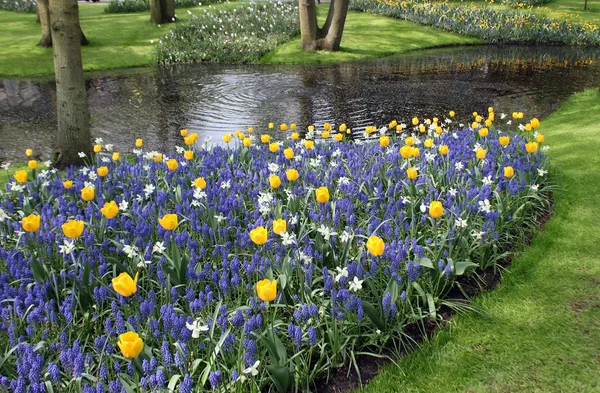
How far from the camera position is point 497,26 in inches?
941

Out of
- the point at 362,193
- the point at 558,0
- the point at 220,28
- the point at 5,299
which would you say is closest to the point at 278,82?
the point at 220,28

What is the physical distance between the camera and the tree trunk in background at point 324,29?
18.5 meters

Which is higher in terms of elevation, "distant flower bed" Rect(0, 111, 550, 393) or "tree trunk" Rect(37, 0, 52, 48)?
"tree trunk" Rect(37, 0, 52, 48)

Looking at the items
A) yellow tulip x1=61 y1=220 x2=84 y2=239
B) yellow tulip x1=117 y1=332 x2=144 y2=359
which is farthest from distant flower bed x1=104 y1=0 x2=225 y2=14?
yellow tulip x1=117 y1=332 x2=144 y2=359

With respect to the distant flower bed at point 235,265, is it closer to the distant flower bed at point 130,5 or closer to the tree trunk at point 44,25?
the tree trunk at point 44,25

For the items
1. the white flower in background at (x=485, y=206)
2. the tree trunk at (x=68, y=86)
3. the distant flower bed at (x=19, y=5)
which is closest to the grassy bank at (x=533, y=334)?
the white flower in background at (x=485, y=206)

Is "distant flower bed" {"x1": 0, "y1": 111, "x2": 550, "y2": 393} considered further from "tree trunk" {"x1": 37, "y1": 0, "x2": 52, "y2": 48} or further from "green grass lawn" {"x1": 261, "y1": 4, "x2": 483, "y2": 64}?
"tree trunk" {"x1": 37, "y1": 0, "x2": 52, "y2": 48}

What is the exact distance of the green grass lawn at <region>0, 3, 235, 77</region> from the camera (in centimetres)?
1752

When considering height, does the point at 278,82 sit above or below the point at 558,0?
below

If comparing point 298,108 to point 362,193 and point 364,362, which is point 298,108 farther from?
point 364,362

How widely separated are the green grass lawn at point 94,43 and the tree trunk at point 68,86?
11.2 metres

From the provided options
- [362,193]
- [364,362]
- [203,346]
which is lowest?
[364,362]

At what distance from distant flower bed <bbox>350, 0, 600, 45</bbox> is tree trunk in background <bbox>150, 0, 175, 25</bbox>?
37.5 feet

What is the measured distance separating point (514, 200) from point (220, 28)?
18276mm
